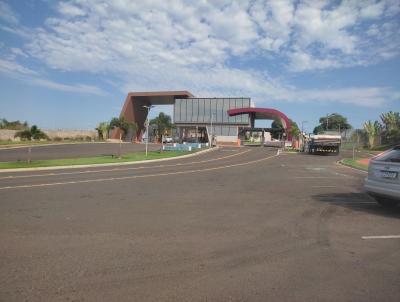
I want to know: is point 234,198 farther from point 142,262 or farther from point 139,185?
point 142,262

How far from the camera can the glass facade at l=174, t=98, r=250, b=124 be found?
8175 cm

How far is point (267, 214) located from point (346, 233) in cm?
204

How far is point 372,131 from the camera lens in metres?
61.4

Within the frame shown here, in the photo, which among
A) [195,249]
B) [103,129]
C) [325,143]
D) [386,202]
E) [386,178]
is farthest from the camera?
Result: [103,129]

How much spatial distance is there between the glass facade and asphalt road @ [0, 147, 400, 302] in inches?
2836

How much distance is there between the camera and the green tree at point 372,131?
202 feet

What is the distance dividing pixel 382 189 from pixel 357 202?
5.97 feet

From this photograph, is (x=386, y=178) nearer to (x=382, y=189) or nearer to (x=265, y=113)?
(x=382, y=189)

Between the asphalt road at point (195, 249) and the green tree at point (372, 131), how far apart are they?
56.3 m

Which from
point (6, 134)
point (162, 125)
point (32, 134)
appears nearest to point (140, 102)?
point (162, 125)

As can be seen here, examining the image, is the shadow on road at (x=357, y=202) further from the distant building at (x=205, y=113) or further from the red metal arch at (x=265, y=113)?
the distant building at (x=205, y=113)

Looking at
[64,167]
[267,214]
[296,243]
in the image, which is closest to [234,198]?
[267,214]

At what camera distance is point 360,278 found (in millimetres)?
4629

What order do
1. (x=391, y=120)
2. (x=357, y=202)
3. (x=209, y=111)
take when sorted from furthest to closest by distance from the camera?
(x=209, y=111) < (x=391, y=120) < (x=357, y=202)
